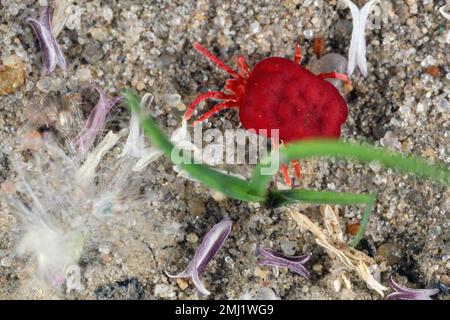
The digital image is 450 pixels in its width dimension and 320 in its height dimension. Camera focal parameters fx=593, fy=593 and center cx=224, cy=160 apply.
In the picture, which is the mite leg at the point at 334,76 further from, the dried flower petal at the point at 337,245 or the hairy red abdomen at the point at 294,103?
the dried flower petal at the point at 337,245

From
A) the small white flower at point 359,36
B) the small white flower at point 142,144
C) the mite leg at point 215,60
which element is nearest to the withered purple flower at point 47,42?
the small white flower at point 142,144

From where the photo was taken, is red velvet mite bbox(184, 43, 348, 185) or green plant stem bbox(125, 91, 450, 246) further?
red velvet mite bbox(184, 43, 348, 185)

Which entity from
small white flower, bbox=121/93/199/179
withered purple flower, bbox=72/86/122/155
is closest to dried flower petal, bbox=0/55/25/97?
withered purple flower, bbox=72/86/122/155

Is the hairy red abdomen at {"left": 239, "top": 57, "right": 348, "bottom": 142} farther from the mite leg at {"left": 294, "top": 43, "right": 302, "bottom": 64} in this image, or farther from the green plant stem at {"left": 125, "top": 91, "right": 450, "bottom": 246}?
the green plant stem at {"left": 125, "top": 91, "right": 450, "bottom": 246}

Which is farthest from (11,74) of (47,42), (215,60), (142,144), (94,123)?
(215,60)

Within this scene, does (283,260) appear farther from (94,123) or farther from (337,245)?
(94,123)
